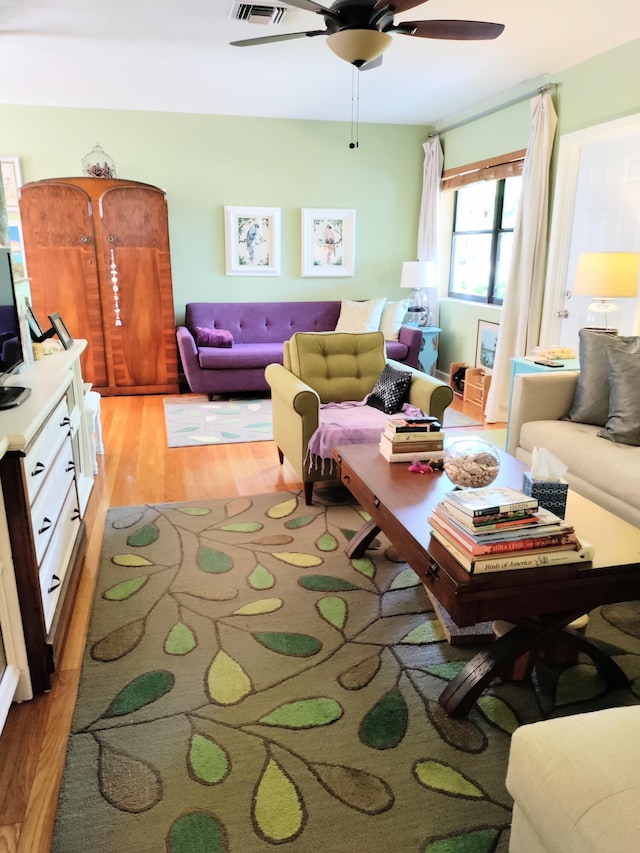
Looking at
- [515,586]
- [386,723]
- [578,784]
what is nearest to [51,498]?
[386,723]

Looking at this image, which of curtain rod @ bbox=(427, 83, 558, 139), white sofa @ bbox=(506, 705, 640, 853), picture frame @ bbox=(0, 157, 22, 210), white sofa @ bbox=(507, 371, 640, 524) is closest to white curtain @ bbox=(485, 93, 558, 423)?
curtain rod @ bbox=(427, 83, 558, 139)

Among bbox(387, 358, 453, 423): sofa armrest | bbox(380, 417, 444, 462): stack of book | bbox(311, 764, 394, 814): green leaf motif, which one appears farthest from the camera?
bbox(387, 358, 453, 423): sofa armrest

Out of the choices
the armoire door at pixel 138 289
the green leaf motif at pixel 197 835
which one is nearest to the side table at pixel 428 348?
the armoire door at pixel 138 289

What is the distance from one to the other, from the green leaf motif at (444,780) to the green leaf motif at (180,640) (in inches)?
34.4

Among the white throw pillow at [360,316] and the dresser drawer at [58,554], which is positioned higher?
the white throw pillow at [360,316]

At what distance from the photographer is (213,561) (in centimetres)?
271

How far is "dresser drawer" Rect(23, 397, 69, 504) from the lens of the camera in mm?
1887

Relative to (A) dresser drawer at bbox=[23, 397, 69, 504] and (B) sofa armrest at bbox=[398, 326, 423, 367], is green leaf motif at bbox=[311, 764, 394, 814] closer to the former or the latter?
(A) dresser drawer at bbox=[23, 397, 69, 504]

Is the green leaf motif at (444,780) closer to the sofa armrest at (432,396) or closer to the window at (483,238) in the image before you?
the sofa armrest at (432,396)

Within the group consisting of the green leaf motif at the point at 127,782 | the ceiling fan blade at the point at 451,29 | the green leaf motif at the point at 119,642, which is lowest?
the green leaf motif at the point at 119,642

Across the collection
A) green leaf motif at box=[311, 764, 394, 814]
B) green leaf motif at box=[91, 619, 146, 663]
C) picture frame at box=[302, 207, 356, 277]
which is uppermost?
picture frame at box=[302, 207, 356, 277]

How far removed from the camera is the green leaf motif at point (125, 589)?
2.44 meters

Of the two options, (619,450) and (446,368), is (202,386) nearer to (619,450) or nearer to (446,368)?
Answer: (446,368)

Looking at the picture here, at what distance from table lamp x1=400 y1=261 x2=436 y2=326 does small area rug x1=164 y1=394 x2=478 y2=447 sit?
4.50ft
